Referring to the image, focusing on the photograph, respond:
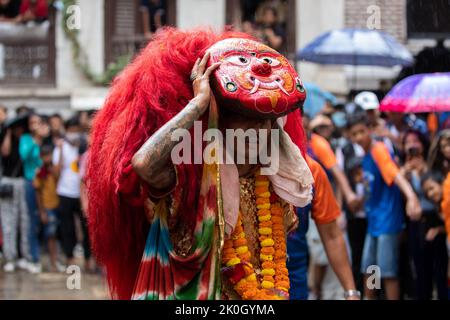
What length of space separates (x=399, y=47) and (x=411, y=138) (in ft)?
10.9

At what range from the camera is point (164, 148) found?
338cm

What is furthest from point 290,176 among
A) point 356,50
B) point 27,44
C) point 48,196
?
point 27,44

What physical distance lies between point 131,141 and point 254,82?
523 millimetres

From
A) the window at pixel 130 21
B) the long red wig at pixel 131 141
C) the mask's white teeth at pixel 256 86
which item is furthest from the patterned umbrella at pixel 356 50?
the mask's white teeth at pixel 256 86

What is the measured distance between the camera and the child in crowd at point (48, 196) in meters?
11.0

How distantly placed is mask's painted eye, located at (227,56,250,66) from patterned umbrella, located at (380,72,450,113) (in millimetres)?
4201

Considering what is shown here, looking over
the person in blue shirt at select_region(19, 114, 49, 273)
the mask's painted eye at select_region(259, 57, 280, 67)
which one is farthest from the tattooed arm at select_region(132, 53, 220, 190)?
the person in blue shirt at select_region(19, 114, 49, 273)

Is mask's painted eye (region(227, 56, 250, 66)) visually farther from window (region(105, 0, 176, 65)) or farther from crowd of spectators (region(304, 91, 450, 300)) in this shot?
window (region(105, 0, 176, 65))

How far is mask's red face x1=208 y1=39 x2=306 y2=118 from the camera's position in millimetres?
3520

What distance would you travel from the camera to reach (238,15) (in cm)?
1565

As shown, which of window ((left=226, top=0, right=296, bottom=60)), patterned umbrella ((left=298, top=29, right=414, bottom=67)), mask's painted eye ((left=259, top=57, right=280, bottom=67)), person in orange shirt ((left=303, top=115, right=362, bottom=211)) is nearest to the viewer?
mask's painted eye ((left=259, top=57, right=280, bottom=67))

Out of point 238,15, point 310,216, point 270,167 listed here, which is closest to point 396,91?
point 310,216

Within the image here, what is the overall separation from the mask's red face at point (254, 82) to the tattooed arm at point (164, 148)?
3.8 inches
